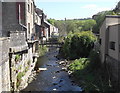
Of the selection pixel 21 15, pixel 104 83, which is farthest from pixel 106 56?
pixel 21 15

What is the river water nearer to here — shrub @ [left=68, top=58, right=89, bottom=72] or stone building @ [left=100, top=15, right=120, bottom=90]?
shrub @ [left=68, top=58, right=89, bottom=72]

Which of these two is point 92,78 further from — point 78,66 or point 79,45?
point 79,45

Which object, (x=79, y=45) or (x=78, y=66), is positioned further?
(x=79, y=45)

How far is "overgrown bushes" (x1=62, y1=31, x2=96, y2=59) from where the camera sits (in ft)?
106

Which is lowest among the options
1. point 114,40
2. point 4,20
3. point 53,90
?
point 53,90

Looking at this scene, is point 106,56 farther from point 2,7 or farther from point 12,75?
point 2,7

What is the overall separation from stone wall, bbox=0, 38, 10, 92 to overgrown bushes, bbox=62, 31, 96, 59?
68.5 ft

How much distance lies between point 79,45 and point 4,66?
2232 centimetres

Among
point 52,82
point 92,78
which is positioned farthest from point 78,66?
point 92,78

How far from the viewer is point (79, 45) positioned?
33156mm

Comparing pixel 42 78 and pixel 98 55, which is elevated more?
pixel 98 55

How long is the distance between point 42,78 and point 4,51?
9001 mm

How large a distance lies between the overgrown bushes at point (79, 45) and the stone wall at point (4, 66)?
822 inches

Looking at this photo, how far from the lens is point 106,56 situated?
18.0 m
